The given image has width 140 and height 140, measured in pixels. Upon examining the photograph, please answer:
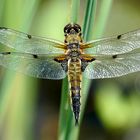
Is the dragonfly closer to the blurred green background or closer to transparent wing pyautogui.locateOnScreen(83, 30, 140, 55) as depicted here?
transparent wing pyautogui.locateOnScreen(83, 30, 140, 55)

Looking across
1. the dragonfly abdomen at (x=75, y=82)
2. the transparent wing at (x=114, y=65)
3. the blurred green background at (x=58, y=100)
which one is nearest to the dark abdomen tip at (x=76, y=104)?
the dragonfly abdomen at (x=75, y=82)

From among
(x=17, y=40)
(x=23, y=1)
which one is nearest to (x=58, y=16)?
(x=17, y=40)

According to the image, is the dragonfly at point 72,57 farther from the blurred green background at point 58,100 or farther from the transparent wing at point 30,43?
the blurred green background at point 58,100

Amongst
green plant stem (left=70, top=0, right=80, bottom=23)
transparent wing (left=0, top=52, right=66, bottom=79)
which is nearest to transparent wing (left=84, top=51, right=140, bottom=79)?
transparent wing (left=0, top=52, right=66, bottom=79)

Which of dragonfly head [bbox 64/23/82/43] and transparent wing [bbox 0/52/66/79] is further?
dragonfly head [bbox 64/23/82/43]

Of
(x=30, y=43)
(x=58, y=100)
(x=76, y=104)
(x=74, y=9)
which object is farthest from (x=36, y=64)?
(x=58, y=100)

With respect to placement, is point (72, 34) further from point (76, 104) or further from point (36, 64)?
point (76, 104)

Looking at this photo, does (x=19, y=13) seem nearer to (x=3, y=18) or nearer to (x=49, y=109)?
(x=3, y=18)
